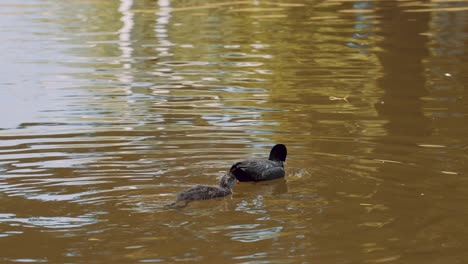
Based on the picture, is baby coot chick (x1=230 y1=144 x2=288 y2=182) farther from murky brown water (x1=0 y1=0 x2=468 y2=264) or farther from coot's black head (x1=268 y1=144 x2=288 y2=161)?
murky brown water (x1=0 y1=0 x2=468 y2=264)

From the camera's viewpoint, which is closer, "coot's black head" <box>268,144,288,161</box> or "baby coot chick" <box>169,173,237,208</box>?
"baby coot chick" <box>169,173,237,208</box>

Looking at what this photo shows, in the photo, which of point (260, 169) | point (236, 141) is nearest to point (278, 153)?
point (260, 169)

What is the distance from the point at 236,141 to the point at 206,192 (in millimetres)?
2830

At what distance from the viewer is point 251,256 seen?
883 centimetres

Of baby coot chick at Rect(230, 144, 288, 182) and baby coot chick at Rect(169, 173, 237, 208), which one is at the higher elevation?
baby coot chick at Rect(169, 173, 237, 208)

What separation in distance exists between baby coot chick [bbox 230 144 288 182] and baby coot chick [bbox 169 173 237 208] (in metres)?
0.17

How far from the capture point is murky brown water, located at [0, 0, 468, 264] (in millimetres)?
9344

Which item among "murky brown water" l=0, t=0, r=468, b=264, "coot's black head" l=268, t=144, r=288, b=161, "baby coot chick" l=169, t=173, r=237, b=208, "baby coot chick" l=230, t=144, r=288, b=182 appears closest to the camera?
"murky brown water" l=0, t=0, r=468, b=264

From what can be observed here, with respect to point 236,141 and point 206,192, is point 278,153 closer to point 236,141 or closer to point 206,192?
point 236,141

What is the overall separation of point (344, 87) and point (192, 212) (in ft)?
27.6

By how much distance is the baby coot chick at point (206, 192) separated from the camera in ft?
33.9

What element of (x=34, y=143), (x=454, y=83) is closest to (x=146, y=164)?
(x=34, y=143)

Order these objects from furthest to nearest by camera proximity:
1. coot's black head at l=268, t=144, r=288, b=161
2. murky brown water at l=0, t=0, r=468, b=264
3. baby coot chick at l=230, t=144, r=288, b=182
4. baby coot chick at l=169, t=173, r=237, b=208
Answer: coot's black head at l=268, t=144, r=288, b=161 < baby coot chick at l=230, t=144, r=288, b=182 < baby coot chick at l=169, t=173, r=237, b=208 < murky brown water at l=0, t=0, r=468, b=264

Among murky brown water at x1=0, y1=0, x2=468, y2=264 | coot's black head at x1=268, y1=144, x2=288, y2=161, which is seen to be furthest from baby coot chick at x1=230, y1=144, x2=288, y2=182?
murky brown water at x1=0, y1=0, x2=468, y2=264
